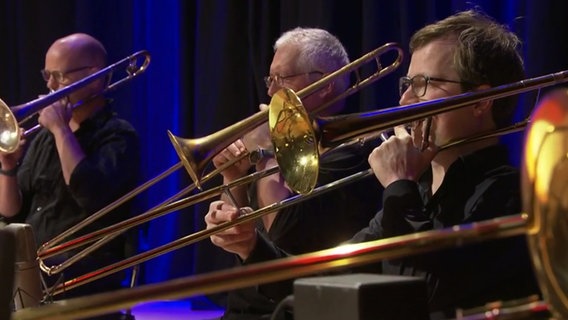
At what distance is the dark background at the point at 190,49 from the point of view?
3406 millimetres

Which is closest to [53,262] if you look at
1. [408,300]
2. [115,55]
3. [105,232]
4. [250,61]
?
[105,232]

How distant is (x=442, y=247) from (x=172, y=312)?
3.25 m


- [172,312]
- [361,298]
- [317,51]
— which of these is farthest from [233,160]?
[172,312]

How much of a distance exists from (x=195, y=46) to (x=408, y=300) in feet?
10.4

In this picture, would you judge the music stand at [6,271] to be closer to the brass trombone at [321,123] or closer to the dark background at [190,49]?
the brass trombone at [321,123]

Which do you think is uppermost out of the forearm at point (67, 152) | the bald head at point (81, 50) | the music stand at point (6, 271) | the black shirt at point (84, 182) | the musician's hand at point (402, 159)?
the music stand at point (6, 271)

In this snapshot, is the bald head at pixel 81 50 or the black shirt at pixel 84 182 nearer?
the black shirt at pixel 84 182

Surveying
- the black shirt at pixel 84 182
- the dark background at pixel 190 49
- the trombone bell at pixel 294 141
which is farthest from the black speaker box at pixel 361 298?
the black shirt at pixel 84 182

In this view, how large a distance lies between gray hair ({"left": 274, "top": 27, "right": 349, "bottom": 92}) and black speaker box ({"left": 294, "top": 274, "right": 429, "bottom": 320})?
1566 millimetres

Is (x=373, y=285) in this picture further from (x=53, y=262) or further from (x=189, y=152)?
(x=53, y=262)

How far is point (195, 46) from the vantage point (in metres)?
4.27

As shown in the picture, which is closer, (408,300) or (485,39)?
(408,300)

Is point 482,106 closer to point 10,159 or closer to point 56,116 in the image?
point 56,116

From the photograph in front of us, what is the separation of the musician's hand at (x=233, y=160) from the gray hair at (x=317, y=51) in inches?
16.5
